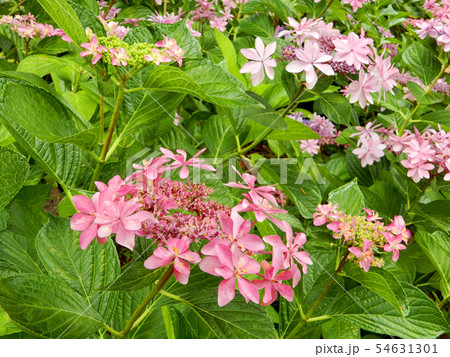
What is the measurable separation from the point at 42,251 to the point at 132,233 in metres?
0.27

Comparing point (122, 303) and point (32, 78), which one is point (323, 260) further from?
point (32, 78)

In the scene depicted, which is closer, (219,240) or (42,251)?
(219,240)

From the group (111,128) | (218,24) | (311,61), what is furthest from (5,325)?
(218,24)

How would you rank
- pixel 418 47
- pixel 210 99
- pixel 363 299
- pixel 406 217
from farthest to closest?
pixel 418 47, pixel 406 217, pixel 363 299, pixel 210 99

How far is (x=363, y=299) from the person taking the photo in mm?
825

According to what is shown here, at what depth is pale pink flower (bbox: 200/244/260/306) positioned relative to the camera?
0.46 meters

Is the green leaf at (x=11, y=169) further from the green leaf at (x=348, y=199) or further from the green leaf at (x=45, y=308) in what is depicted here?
the green leaf at (x=348, y=199)

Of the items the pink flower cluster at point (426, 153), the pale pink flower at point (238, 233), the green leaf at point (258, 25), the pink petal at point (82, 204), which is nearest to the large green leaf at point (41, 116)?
the pink petal at point (82, 204)

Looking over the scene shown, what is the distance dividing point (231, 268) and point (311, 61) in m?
0.50

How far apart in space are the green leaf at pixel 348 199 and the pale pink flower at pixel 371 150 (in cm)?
36

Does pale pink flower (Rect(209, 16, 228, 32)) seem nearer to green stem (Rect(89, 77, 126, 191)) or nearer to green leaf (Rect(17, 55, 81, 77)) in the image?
green leaf (Rect(17, 55, 81, 77))

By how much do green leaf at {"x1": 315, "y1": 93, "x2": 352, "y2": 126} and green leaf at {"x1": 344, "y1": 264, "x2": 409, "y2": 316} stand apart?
1.02 feet

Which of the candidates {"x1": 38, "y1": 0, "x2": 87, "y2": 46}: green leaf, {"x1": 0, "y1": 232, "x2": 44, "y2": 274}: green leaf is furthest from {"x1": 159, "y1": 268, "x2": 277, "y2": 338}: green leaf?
{"x1": 38, "y1": 0, "x2": 87, "y2": 46}: green leaf

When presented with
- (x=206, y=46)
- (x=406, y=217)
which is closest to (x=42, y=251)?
(x=406, y=217)
